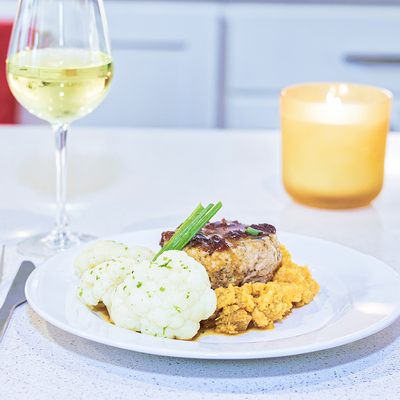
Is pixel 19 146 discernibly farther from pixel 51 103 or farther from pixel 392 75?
pixel 392 75

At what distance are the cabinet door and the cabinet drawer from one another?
0.10 meters

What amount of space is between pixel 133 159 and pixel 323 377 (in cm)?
87

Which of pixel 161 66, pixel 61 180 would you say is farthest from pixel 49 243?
pixel 161 66

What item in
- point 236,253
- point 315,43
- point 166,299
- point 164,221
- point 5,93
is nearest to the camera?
point 166,299

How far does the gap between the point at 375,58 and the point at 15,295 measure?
6.70 ft

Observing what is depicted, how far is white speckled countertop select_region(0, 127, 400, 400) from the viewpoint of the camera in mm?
831

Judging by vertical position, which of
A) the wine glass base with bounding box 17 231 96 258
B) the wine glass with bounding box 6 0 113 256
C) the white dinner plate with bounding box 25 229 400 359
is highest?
the wine glass with bounding box 6 0 113 256

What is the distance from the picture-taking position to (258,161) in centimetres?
165

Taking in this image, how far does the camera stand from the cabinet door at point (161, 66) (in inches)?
112

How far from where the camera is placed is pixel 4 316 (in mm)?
957

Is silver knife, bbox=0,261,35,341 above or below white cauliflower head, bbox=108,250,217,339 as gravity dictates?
below

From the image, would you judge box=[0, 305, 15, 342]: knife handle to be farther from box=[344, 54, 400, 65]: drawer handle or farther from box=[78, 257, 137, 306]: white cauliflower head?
box=[344, 54, 400, 65]: drawer handle

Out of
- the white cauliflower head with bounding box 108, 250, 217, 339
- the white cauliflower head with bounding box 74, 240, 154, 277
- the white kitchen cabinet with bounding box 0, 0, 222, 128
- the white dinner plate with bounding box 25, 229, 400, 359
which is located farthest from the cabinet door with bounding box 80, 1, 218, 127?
the white cauliflower head with bounding box 108, 250, 217, 339

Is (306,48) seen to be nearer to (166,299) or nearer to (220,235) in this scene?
(220,235)
